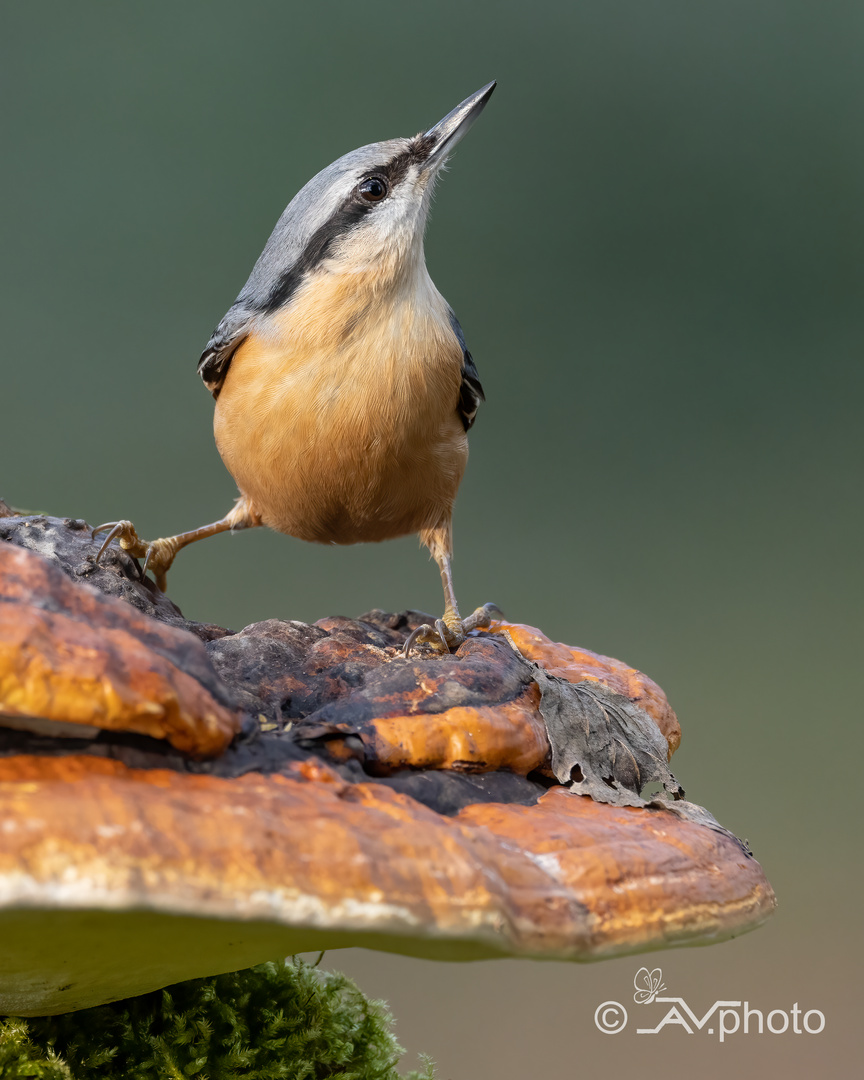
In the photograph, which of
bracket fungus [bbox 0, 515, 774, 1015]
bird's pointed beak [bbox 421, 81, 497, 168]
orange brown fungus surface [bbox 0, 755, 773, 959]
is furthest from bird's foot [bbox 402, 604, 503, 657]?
bird's pointed beak [bbox 421, 81, 497, 168]

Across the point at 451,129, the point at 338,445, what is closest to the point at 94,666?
the point at 338,445

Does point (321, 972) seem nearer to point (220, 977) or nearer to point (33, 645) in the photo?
point (220, 977)

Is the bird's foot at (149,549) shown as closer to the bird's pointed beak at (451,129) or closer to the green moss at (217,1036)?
the green moss at (217,1036)

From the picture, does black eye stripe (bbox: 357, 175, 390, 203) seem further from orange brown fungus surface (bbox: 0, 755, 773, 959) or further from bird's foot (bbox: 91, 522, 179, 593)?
orange brown fungus surface (bbox: 0, 755, 773, 959)

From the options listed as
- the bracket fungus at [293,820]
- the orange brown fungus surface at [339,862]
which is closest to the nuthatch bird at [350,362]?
the bracket fungus at [293,820]

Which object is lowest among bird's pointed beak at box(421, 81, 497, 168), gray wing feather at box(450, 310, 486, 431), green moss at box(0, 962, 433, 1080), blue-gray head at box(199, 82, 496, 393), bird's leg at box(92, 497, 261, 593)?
green moss at box(0, 962, 433, 1080)

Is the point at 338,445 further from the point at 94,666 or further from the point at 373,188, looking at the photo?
the point at 94,666
